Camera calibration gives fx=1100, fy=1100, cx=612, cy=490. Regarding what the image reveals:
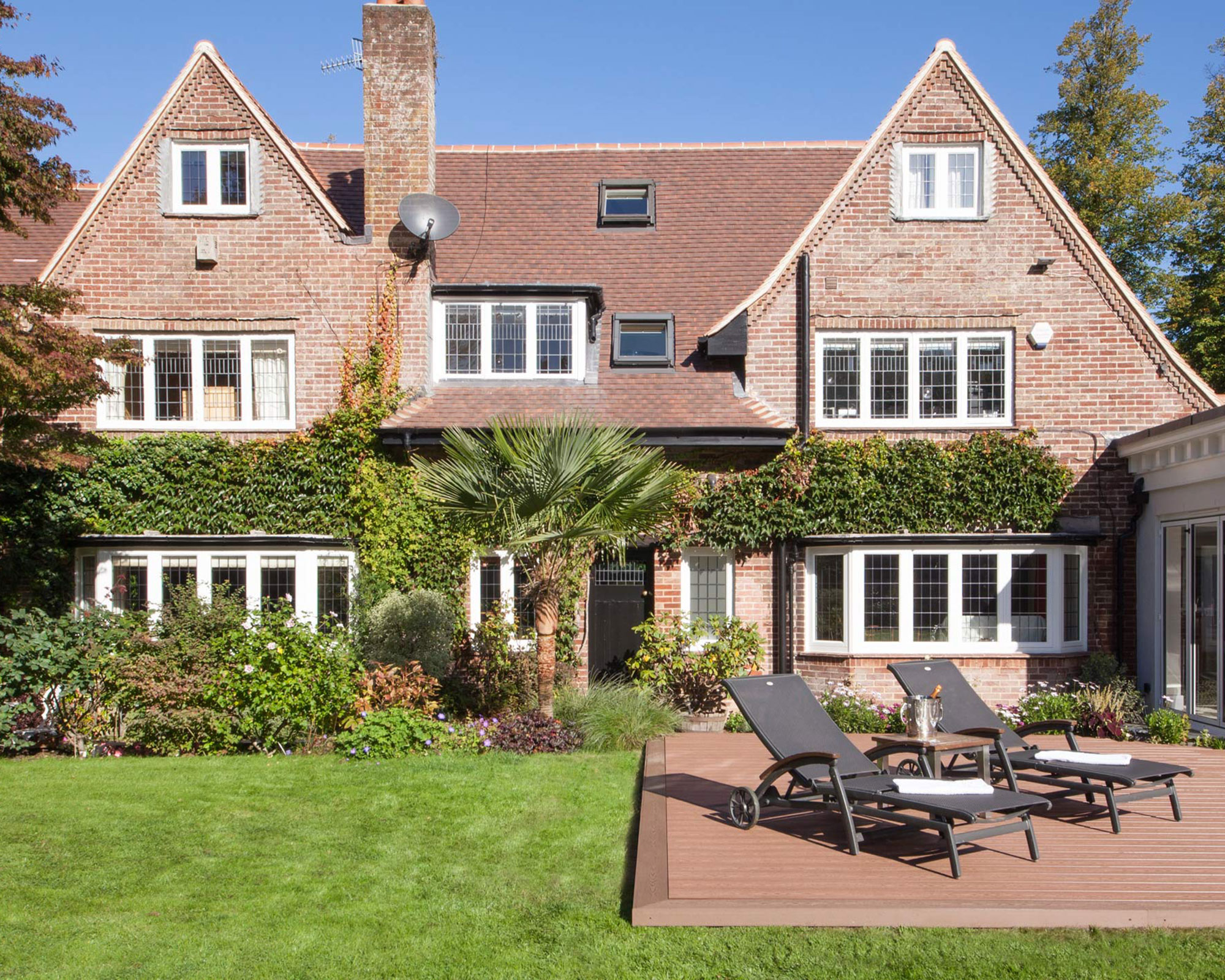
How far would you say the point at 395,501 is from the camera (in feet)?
49.5

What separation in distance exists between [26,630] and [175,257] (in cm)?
587

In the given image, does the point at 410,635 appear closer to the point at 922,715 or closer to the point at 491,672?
the point at 491,672

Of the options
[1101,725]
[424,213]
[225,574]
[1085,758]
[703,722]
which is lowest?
[703,722]

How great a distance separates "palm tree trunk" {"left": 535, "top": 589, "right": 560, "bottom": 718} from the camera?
1263 cm

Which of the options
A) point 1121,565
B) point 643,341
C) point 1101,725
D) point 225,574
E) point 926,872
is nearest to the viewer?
point 926,872

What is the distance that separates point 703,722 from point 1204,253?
20348mm

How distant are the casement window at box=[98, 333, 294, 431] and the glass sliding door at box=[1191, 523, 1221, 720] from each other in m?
12.0

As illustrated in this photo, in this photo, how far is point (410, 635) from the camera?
14.0 m

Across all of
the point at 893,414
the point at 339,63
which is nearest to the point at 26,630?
the point at 893,414

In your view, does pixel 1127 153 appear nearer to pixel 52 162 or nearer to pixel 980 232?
pixel 980 232

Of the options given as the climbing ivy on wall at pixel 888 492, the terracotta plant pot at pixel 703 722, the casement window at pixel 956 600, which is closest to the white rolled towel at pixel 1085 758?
the casement window at pixel 956 600

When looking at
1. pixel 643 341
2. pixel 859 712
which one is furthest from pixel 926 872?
pixel 643 341

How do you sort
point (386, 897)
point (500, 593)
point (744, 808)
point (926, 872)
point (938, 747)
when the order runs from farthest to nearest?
point (500, 593), point (744, 808), point (938, 747), point (926, 872), point (386, 897)

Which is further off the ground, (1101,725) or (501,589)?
(501,589)
